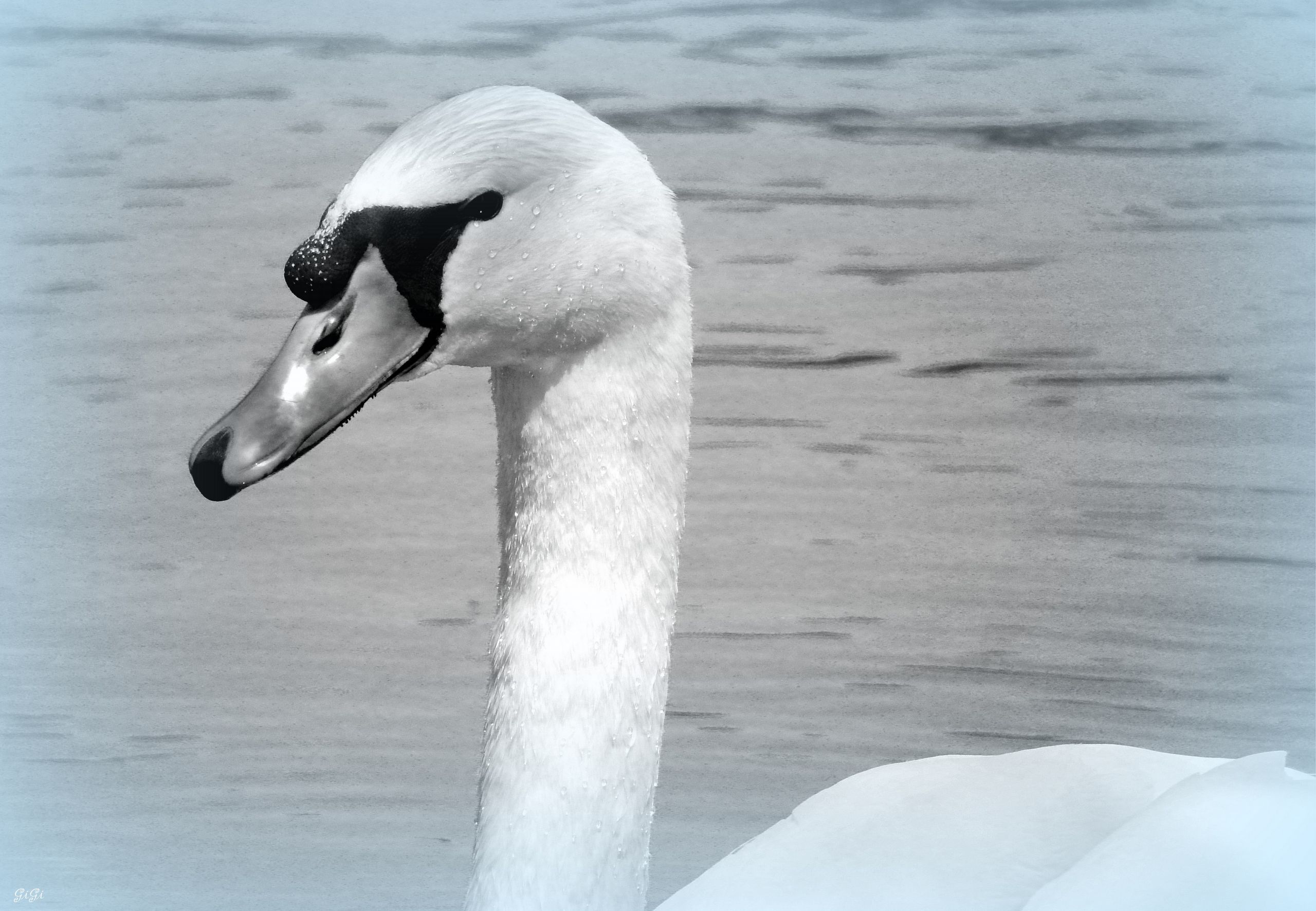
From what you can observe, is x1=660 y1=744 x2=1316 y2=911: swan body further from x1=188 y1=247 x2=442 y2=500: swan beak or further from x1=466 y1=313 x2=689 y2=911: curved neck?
x1=188 y1=247 x2=442 y2=500: swan beak

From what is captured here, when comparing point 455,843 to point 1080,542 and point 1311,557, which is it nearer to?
point 1080,542

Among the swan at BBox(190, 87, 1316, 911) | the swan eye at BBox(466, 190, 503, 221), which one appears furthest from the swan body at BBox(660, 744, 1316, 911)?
the swan eye at BBox(466, 190, 503, 221)

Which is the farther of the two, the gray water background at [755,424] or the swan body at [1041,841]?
the gray water background at [755,424]

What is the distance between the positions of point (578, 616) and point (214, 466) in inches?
9.5

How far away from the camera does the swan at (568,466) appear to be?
0.72m

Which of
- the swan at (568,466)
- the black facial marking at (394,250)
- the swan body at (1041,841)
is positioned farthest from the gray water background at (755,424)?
the black facial marking at (394,250)

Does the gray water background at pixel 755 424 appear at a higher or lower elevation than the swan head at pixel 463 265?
lower

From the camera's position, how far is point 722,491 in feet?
4.91

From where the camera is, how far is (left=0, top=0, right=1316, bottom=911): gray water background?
141 centimetres

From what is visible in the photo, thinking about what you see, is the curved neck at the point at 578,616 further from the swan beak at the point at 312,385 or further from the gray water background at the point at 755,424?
the gray water background at the point at 755,424

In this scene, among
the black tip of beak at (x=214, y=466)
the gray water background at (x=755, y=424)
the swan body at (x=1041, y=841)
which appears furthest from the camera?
the gray water background at (x=755, y=424)

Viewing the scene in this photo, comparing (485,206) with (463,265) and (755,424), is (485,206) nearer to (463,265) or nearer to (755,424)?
(463,265)

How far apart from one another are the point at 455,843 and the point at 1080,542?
80 centimetres

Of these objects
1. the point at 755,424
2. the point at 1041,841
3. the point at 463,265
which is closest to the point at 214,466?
the point at 463,265
